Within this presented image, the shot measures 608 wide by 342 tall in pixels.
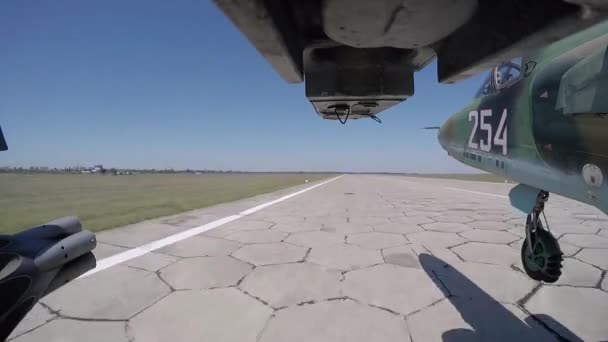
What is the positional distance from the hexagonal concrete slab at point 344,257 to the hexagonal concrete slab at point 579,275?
64.4 inches

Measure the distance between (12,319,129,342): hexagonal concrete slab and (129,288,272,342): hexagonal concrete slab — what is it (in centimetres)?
9

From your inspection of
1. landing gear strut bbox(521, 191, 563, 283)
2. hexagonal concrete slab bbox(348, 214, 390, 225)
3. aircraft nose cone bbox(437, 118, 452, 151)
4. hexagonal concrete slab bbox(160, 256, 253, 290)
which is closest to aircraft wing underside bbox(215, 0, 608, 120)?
aircraft nose cone bbox(437, 118, 452, 151)

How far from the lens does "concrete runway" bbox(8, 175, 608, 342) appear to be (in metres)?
1.69

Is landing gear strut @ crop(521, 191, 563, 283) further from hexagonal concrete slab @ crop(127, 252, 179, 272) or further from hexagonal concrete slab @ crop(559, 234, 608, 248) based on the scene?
hexagonal concrete slab @ crop(127, 252, 179, 272)

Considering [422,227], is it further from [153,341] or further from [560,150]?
[153,341]

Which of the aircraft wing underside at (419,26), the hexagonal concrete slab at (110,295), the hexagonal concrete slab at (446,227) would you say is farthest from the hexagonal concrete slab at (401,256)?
the hexagonal concrete slab at (110,295)

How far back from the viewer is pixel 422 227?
192 inches

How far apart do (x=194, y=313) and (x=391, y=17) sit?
213 centimetres

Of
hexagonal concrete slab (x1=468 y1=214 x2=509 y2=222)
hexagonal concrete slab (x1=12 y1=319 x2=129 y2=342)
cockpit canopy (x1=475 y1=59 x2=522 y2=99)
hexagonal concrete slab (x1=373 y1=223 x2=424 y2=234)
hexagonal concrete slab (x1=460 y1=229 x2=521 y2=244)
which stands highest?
cockpit canopy (x1=475 y1=59 x2=522 y2=99)

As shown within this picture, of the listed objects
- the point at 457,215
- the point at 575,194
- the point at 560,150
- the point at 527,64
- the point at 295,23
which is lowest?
the point at 457,215

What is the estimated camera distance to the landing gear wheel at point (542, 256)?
167 cm

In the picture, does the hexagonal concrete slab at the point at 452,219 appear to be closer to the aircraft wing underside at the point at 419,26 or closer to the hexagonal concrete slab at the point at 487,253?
the hexagonal concrete slab at the point at 487,253

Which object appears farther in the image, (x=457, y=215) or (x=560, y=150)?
(x=457, y=215)

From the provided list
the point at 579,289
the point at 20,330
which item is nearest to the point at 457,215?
the point at 579,289
